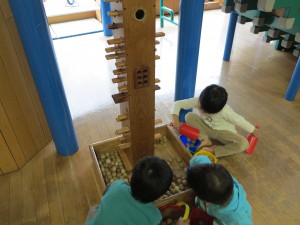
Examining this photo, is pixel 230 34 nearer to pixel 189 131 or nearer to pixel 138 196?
pixel 189 131

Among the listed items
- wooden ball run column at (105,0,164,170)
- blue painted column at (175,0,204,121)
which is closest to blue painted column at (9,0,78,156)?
wooden ball run column at (105,0,164,170)

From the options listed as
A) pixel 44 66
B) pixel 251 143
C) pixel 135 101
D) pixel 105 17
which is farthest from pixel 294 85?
pixel 105 17

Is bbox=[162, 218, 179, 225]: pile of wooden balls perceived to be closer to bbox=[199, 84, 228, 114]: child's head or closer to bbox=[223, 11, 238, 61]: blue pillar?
bbox=[199, 84, 228, 114]: child's head

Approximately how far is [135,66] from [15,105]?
769 mm

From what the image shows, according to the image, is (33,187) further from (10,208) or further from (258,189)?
(258,189)

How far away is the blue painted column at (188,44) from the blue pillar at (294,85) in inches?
36.5

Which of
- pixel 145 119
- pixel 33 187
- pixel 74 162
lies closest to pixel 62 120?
pixel 74 162

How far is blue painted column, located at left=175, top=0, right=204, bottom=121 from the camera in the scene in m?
1.46

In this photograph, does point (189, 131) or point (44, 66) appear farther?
point (189, 131)

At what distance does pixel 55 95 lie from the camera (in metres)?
1.39

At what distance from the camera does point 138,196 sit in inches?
35.8

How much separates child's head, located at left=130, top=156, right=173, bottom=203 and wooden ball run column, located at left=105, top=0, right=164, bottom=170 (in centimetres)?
39

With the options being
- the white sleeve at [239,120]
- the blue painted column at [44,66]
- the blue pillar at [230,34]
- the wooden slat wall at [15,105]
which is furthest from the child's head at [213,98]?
the blue pillar at [230,34]

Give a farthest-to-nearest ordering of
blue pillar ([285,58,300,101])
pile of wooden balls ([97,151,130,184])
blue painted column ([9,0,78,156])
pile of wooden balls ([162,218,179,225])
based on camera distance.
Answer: blue pillar ([285,58,300,101]) < pile of wooden balls ([97,151,130,184]) < pile of wooden balls ([162,218,179,225]) < blue painted column ([9,0,78,156])
